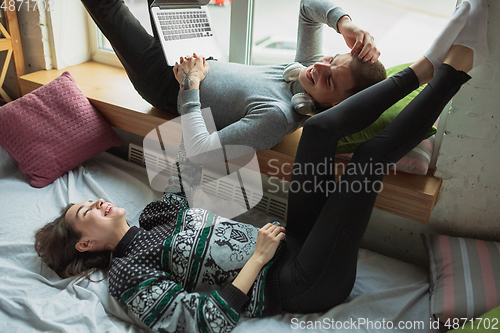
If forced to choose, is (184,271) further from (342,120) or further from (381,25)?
(381,25)

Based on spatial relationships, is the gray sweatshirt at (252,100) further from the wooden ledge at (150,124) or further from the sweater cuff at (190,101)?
the wooden ledge at (150,124)

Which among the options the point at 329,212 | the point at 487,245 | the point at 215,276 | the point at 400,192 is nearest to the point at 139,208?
the point at 215,276

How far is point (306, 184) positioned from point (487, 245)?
624 millimetres

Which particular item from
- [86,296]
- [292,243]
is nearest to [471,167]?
[292,243]

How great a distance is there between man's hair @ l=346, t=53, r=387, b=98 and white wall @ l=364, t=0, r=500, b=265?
0.26m

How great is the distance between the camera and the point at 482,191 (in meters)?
1.27

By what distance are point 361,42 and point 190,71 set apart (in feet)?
2.04

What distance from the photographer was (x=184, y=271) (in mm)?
1160

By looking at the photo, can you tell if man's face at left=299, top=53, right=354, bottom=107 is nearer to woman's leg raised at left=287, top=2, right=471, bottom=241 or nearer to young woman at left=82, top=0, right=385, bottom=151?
young woman at left=82, top=0, right=385, bottom=151

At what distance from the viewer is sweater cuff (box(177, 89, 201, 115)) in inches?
53.7

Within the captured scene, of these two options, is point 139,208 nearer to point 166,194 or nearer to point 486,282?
point 166,194

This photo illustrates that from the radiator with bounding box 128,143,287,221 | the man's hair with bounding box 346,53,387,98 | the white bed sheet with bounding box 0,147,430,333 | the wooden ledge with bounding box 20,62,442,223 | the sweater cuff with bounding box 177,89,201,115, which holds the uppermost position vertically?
the man's hair with bounding box 346,53,387,98

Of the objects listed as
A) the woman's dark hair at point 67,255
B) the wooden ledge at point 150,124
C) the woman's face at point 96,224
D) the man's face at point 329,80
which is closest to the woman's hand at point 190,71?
the wooden ledge at point 150,124

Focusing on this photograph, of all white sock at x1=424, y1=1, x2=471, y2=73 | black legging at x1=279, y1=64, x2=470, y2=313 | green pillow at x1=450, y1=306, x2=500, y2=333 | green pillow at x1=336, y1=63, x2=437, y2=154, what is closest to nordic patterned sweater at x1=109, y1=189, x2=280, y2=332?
black legging at x1=279, y1=64, x2=470, y2=313
